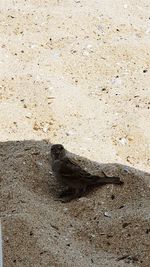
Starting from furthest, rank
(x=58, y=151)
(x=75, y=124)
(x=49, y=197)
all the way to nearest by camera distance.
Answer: (x=75, y=124)
(x=58, y=151)
(x=49, y=197)

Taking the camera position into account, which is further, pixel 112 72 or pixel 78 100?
pixel 112 72

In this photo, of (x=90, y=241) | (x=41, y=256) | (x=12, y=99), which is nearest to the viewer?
(x=41, y=256)

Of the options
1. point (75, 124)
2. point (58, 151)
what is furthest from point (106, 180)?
point (75, 124)

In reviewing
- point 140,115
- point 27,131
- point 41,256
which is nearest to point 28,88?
point 27,131

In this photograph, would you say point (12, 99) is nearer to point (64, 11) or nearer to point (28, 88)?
point (28, 88)

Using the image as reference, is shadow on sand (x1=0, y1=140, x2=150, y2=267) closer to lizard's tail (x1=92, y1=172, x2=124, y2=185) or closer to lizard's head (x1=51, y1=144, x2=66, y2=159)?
lizard's tail (x1=92, y1=172, x2=124, y2=185)

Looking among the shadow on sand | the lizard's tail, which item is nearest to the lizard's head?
the shadow on sand

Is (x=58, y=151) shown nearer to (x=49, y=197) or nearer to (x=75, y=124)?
(x=49, y=197)
